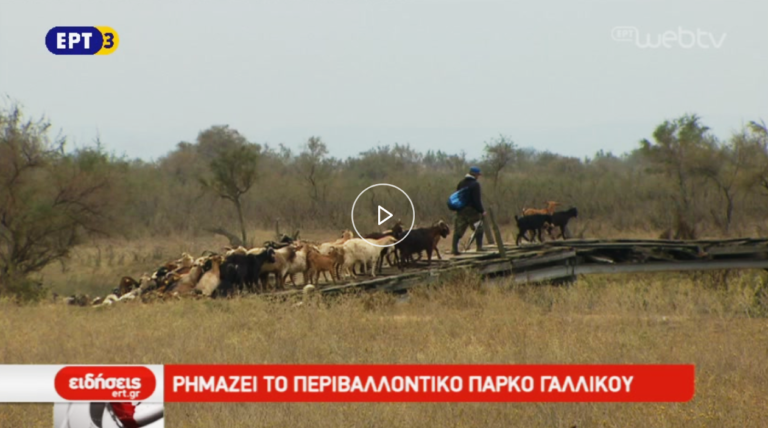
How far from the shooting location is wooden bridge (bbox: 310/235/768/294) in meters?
14.7

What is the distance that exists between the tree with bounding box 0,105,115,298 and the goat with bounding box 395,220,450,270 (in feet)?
32.7

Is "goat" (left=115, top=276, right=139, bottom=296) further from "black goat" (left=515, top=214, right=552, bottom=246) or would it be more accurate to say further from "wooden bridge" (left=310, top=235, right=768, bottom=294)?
"black goat" (left=515, top=214, right=552, bottom=246)

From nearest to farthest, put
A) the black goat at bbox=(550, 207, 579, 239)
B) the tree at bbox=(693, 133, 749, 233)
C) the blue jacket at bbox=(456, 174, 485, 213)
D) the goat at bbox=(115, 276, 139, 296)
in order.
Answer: the blue jacket at bbox=(456, 174, 485, 213)
the goat at bbox=(115, 276, 139, 296)
the black goat at bbox=(550, 207, 579, 239)
the tree at bbox=(693, 133, 749, 233)

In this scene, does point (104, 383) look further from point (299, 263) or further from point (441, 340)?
point (299, 263)

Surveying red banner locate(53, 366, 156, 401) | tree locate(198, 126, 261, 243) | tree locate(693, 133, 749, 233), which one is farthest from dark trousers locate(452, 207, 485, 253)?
tree locate(693, 133, 749, 233)

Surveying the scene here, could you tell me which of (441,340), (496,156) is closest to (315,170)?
(496,156)

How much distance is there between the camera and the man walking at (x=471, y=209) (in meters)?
15.1

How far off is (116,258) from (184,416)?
24.3 m

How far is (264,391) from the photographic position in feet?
16.3

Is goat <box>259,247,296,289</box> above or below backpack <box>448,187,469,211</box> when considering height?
below

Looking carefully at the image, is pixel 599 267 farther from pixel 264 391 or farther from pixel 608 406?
pixel 264 391

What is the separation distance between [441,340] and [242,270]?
5.94 m

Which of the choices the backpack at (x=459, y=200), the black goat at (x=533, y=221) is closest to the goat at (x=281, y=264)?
the backpack at (x=459, y=200)

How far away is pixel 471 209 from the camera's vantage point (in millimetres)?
15641
